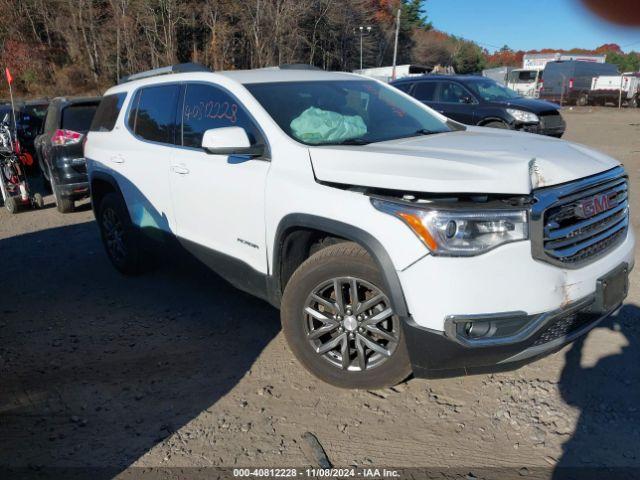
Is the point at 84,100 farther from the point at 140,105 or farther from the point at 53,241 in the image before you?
the point at 140,105

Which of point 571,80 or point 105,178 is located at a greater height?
point 571,80

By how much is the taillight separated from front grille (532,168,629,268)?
7.20 metres

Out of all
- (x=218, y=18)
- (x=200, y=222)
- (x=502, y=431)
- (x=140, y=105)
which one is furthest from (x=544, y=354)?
(x=218, y=18)

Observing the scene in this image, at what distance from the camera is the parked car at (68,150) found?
785 centimetres

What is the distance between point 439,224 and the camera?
2475mm

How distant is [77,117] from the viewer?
8.16 m

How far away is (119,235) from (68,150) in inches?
133

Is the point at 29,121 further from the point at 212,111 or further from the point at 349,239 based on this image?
the point at 349,239

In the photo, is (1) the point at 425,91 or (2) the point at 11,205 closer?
(2) the point at 11,205

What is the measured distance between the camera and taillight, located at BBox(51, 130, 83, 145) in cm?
784

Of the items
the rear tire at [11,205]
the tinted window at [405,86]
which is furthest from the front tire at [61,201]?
Answer: the tinted window at [405,86]

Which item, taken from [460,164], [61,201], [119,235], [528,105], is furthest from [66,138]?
[528,105]

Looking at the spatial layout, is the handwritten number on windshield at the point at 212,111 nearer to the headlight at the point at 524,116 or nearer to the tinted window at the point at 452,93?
the headlight at the point at 524,116

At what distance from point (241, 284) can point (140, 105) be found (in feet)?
6.91
